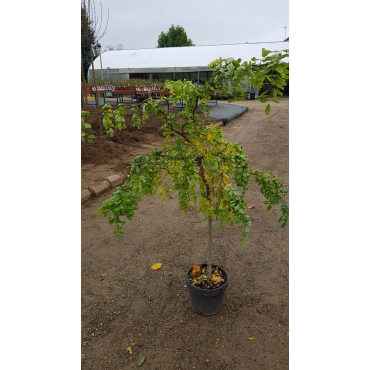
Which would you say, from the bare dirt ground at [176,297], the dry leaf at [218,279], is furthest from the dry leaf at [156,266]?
the dry leaf at [218,279]

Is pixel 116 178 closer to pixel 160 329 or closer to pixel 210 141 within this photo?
pixel 160 329

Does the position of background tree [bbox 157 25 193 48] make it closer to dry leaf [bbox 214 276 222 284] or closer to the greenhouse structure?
the greenhouse structure

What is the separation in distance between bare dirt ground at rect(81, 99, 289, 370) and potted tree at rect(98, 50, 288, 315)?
0.27 m

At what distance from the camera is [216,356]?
6.78 feet

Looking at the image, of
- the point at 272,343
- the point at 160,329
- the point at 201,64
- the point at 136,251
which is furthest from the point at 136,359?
the point at 201,64

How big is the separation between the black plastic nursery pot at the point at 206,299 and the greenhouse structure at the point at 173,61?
2317cm

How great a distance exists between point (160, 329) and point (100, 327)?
503mm

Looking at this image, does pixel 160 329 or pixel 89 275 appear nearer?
pixel 160 329

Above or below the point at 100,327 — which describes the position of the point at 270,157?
above

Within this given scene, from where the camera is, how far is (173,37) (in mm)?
38750

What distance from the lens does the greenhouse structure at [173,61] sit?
23828 millimetres

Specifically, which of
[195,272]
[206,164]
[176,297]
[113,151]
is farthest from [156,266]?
[113,151]

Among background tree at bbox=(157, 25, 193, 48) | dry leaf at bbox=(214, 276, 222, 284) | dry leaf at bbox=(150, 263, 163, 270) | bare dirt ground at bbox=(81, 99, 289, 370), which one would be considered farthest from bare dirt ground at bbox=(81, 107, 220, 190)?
background tree at bbox=(157, 25, 193, 48)

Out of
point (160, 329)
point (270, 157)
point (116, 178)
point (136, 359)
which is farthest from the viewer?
point (270, 157)
